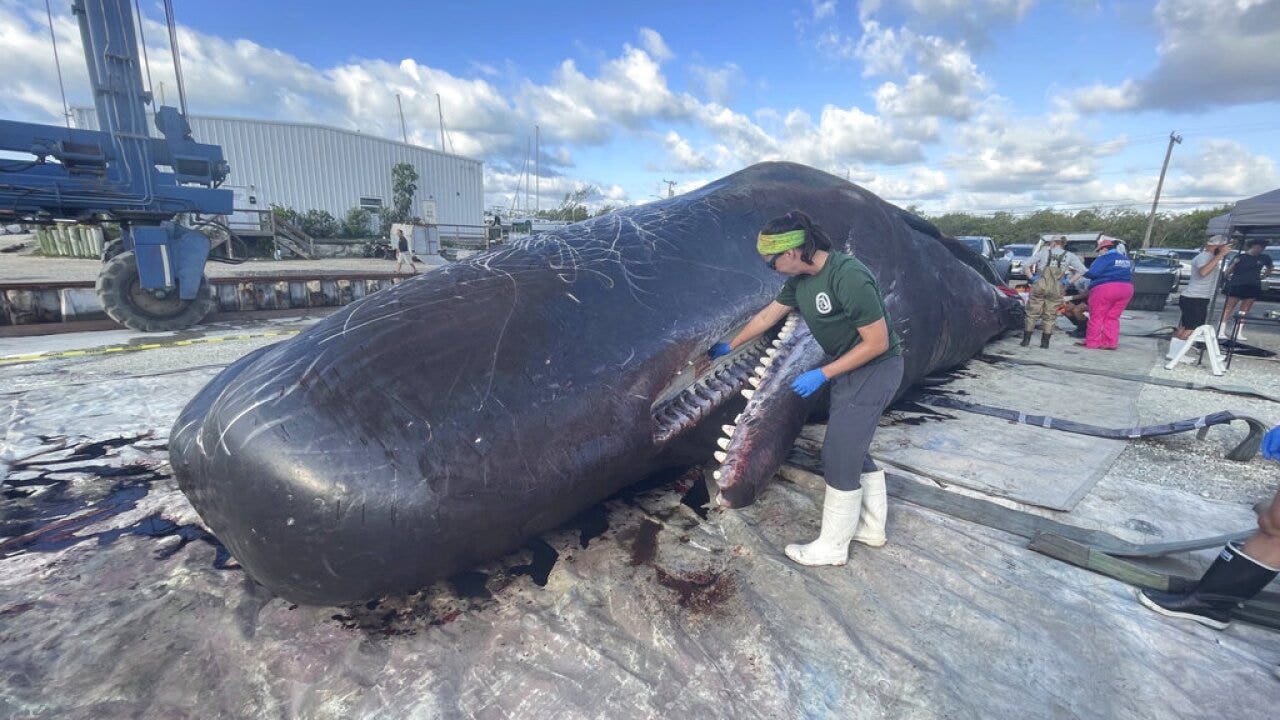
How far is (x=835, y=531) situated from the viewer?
320 cm

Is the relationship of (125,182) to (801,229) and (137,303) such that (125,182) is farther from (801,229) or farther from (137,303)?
(801,229)

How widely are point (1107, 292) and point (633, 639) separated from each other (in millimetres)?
10074

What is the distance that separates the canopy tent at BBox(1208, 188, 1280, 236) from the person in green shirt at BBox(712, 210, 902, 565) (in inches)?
406

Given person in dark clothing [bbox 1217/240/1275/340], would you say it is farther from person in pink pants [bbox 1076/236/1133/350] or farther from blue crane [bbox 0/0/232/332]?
blue crane [bbox 0/0/232/332]

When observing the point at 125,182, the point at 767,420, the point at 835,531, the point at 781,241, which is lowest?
the point at 835,531

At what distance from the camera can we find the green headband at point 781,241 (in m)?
2.91

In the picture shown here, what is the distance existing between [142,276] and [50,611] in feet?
28.5

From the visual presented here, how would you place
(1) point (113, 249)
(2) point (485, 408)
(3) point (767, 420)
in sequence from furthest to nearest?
(1) point (113, 249)
(3) point (767, 420)
(2) point (485, 408)

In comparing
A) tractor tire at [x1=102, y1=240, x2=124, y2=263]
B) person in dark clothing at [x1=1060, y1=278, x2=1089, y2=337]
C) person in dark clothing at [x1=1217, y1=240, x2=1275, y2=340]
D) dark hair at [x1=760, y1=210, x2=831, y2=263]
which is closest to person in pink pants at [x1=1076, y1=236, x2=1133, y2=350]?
person in dark clothing at [x1=1060, y1=278, x2=1089, y2=337]

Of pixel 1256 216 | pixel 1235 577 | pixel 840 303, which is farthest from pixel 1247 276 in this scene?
pixel 840 303

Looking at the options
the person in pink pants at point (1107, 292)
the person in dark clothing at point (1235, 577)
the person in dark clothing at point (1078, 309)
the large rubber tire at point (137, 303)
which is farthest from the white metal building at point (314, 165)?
the person in dark clothing at point (1235, 577)

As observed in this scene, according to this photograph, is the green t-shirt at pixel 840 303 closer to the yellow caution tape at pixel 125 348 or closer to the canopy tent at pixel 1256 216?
the yellow caution tape at pixel 125 348

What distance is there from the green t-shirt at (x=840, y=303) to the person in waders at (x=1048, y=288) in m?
7.85

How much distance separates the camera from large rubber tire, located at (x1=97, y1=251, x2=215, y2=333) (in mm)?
9336
